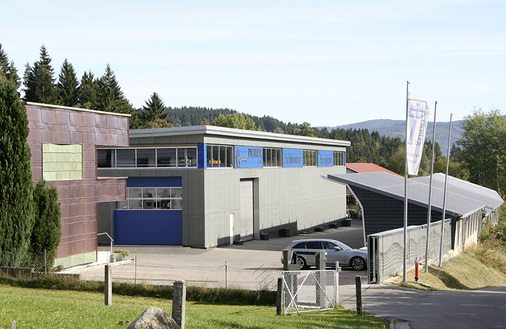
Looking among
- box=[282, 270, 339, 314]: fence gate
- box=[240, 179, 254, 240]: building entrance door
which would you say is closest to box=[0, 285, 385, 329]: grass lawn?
box=[282, 270, 339, 314]: fence gate

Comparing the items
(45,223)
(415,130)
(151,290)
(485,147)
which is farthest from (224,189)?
(485,147)

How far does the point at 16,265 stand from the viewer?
2295 cm

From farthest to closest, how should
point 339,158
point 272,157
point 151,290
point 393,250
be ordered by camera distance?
point 339,158 → point 272,157 → point 393,250 → point 151,290

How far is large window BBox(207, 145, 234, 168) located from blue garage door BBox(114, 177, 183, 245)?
95.1 inches

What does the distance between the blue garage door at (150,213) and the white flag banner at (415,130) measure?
16810 millimetres

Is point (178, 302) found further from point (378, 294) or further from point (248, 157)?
point (248, 157)

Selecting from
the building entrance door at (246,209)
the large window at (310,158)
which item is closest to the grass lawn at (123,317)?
the building entrance door at (246,209)

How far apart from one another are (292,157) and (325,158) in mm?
8951

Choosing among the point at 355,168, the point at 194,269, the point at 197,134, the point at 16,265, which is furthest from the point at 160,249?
the point at 355,168

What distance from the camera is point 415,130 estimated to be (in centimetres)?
2488

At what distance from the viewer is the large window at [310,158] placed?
5310 cm

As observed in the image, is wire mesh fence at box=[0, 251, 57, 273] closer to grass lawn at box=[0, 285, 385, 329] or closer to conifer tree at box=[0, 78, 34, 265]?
conifer tree at box=[0, 78, 34, 265]

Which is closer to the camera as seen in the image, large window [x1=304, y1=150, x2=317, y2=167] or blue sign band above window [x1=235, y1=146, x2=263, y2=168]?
blue sign band above window [x1=235, y1=146, x2=263, y2=168]

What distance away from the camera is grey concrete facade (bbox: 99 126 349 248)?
36312mm
